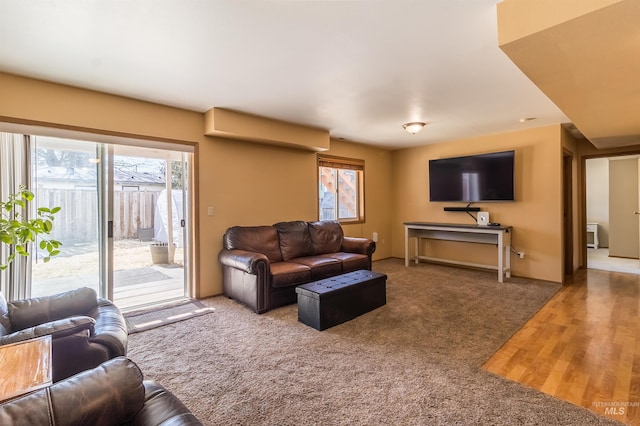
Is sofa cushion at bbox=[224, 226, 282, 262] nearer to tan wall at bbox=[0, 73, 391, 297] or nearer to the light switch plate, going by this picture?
tan wall at bbox=[0, 73, 391, 297]

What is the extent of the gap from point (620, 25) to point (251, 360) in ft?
10.3

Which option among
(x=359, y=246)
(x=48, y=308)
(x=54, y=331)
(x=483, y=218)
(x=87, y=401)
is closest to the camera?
(x=87, y=401)

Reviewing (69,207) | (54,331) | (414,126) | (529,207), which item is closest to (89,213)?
(69,207)

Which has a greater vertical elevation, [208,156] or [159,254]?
[208,156]

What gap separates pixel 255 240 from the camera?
164 inches

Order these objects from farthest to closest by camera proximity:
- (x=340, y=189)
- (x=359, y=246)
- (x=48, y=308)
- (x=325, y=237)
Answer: (x=340, y=189), (x=325, y=237), (x=359, y=246), (x=48, y=308)

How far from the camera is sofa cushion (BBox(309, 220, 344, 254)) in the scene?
474 cm

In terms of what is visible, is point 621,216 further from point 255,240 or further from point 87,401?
point 87,401

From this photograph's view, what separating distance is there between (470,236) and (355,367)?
3884 millimetres

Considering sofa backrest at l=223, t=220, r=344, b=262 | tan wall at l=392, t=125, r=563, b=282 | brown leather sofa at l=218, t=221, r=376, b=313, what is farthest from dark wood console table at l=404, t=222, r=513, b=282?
sofa backrest at l=223, t=220, r=344, b=262

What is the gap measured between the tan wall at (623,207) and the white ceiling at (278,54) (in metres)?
4.49

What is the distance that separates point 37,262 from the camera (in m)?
3.04

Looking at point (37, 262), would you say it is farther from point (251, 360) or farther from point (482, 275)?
point (482, 275)
